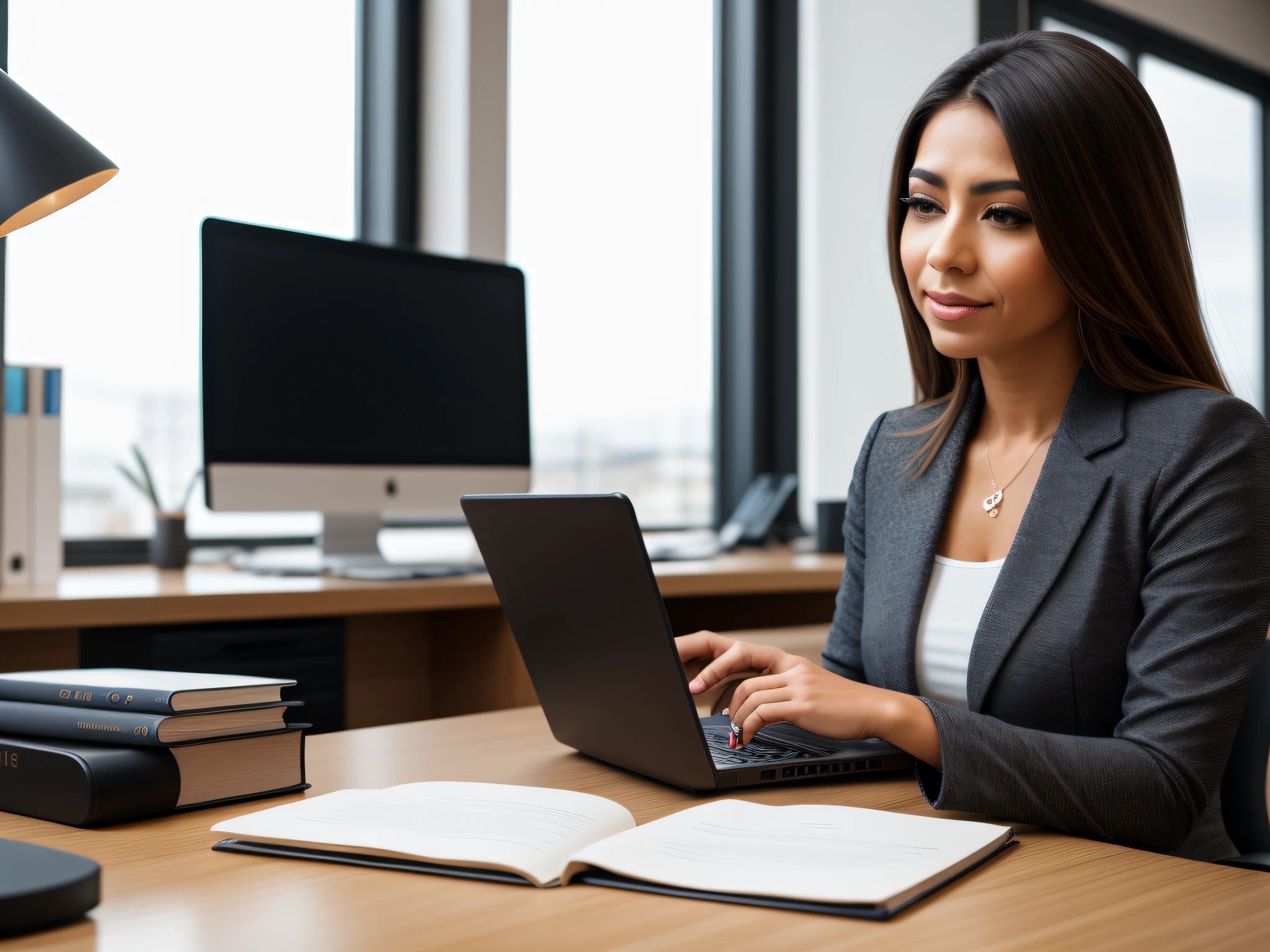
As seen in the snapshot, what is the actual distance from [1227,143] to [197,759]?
5.08m

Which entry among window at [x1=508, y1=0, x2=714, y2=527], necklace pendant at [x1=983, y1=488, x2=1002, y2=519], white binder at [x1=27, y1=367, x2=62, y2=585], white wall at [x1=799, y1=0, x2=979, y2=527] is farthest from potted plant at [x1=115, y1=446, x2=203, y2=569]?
white wall at [x1=799, y1=0, x2=979, y2=527]

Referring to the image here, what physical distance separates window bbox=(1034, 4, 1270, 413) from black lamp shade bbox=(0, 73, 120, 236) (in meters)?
3.99

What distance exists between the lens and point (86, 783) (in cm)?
80

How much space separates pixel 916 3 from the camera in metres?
3.51

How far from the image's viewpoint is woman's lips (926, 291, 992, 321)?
116 cm

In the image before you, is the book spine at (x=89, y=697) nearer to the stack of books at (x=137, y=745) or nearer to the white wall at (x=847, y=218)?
the stack of books at (x=137, y=745)

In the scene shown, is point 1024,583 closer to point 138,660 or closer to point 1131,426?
point 1131,426

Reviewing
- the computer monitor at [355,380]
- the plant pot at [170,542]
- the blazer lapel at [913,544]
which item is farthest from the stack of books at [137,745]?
the plant pot at [170,542]

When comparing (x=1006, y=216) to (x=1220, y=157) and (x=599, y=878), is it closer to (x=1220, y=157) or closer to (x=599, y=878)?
(x=599, y=878)

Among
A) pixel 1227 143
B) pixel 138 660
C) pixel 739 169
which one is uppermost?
pixel 1227 143

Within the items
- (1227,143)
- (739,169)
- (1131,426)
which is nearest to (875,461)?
(1131,426)

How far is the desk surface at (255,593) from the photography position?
4.98ft

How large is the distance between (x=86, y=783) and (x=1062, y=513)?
863mm

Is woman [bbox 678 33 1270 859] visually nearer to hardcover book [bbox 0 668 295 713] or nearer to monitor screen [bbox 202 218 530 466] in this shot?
hardcover book [bbox 0 668 295 713]
